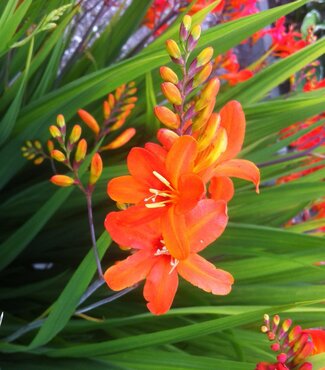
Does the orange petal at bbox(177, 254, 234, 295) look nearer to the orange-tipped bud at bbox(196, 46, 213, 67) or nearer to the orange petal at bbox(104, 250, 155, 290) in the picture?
the orange petal at bbox(104, 250, 155, 290)

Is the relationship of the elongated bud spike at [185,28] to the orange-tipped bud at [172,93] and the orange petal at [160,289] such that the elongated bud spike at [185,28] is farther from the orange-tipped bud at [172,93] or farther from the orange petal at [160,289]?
the orange petal at [160,289]

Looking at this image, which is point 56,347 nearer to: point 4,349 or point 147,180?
point 4,349

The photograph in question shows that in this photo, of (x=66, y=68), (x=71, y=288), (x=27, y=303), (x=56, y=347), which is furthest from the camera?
(x=66, y=68)

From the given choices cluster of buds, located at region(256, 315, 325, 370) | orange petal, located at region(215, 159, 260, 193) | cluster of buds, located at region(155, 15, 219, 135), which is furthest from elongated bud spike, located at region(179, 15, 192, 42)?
cluster of buds, located at region(256, 315, 325, 370)

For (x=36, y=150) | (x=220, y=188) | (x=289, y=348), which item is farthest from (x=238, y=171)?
(x=36, y=150)

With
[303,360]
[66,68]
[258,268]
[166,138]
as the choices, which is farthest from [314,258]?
[66,68]

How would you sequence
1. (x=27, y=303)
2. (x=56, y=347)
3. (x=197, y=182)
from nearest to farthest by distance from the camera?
(x=197, y=182), (x=56, y=347), (x=27, y=303)
